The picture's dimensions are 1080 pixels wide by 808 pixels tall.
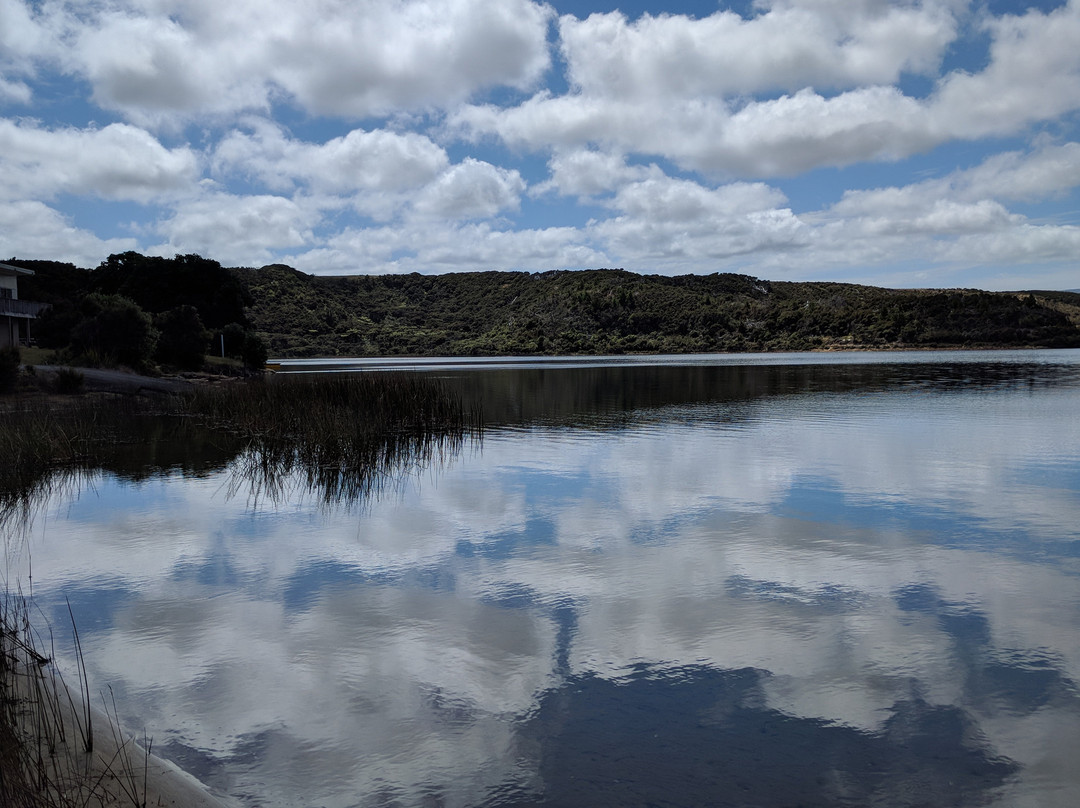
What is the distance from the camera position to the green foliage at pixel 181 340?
4681 centimetres

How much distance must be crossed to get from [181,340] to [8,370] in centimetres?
2081

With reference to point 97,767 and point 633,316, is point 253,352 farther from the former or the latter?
point 633,316

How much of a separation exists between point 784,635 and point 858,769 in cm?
207

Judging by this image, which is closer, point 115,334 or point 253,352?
point 115,334

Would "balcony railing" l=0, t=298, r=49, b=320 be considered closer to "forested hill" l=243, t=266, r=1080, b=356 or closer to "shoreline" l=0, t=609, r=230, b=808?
"shoreline" l=0, t=609, r=230, b=808

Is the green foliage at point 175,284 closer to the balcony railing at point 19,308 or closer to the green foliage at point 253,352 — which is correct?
the green foliage at point 253,352

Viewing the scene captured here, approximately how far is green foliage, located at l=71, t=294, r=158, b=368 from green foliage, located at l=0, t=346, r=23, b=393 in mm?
9701

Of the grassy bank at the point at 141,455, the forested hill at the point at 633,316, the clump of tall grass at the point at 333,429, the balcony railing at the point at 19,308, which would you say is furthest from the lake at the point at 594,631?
the forested hill at the point at 633,316

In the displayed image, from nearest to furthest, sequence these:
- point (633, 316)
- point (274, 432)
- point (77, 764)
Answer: point (77, 764) → point (274, 432) → point (633, 316)

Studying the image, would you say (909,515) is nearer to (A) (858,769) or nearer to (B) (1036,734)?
(B) (1036,734)

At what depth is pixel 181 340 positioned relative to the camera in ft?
155

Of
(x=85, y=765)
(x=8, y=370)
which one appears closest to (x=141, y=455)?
(x=8, y=370)

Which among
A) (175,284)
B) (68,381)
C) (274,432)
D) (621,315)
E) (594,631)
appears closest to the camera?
(594,631)

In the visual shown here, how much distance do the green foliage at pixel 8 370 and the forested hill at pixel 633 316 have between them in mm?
73600
